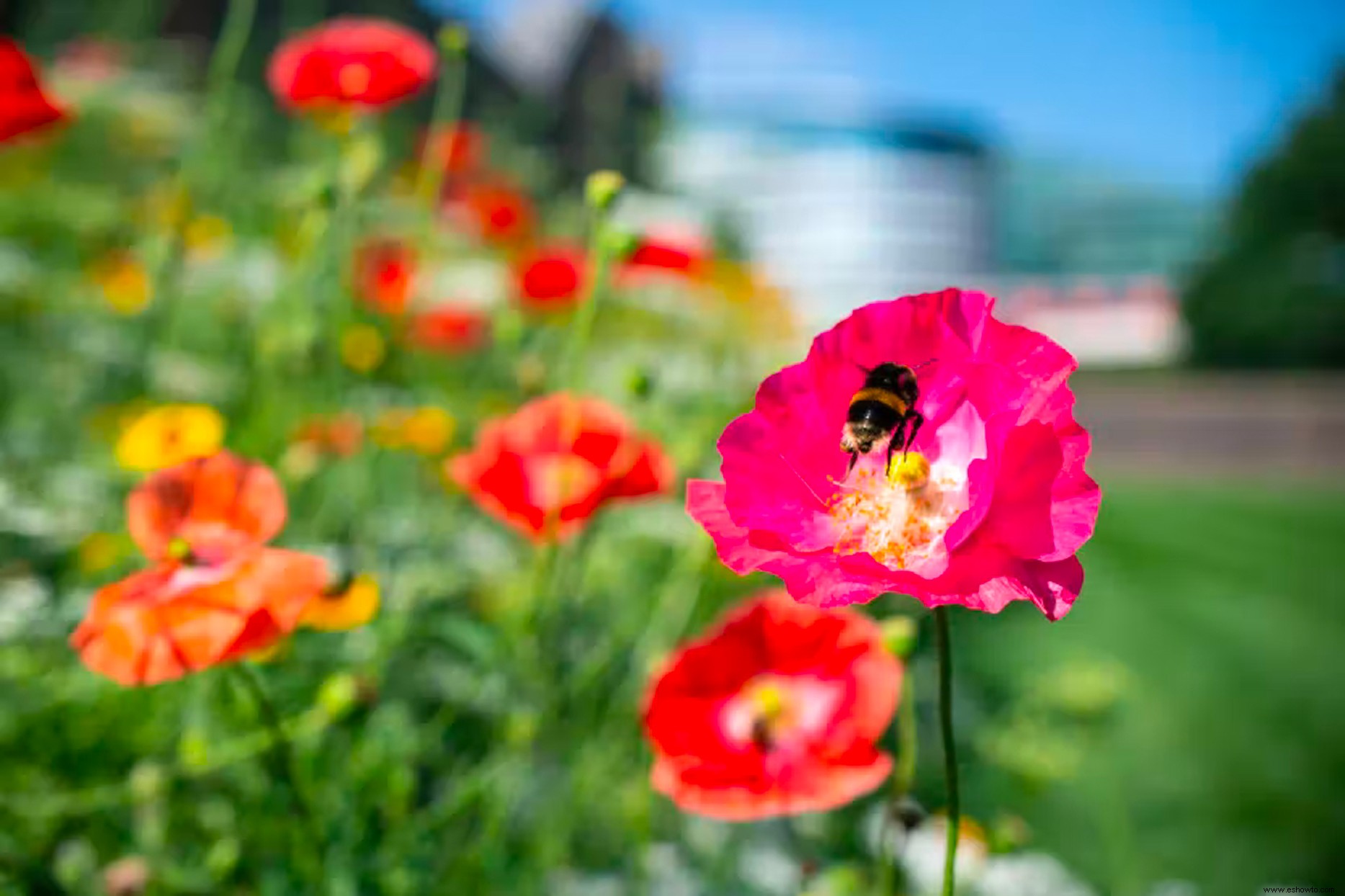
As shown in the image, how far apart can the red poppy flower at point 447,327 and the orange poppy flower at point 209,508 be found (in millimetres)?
1230

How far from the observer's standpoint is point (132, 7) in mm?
2518

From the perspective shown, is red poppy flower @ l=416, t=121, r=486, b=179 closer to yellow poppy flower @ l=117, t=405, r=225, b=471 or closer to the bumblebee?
yellow poppy flower @ l=117, t=405, r=225, b=471

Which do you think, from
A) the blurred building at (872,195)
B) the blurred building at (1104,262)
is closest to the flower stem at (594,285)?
the blurred building at (1104,262)

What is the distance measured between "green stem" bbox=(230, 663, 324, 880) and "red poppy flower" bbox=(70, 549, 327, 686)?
32mm

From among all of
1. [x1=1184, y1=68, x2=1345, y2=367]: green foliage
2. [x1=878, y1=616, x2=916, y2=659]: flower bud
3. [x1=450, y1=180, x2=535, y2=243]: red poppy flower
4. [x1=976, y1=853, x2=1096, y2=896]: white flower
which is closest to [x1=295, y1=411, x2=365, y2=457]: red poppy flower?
[x1=878, y1=616, x2=916, y2=659]: flower bud

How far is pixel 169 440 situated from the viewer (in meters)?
1.25

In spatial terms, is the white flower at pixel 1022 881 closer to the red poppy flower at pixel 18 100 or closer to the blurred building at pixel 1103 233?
the red poppy flower at pixel 18 100

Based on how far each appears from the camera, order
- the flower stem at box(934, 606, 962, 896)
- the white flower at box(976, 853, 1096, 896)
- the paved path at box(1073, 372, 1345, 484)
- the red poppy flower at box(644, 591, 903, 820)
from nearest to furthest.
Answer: the flower stem at box(934, 606, 962, 896), the red poppy flower at box(644, 591, 903, 820), the white flower at box(976, 853, 1096, 896), the paved path at box(1073, 372, 1345, 484)

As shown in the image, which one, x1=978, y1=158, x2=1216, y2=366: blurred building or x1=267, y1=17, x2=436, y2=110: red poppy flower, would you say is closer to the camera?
x1=267, y1=17, x2=436, y2=110: red poppy flower

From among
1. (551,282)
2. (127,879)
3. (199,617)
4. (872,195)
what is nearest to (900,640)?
(199,617)

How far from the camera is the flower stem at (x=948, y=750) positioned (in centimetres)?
47

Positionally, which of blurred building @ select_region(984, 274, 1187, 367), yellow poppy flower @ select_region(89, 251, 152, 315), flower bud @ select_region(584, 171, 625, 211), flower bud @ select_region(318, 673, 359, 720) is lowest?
flower bud @ select_region(318, 673, 359, 720)

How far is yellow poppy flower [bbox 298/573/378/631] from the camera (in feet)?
2.77

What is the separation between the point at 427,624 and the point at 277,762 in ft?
1.17
